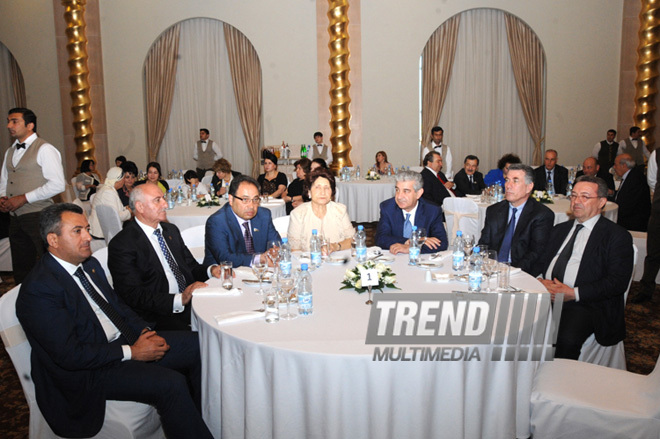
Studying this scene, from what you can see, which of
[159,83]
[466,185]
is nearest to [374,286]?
[466,185]

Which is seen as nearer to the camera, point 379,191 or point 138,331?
point 138,331

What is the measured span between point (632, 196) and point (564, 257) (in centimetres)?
367

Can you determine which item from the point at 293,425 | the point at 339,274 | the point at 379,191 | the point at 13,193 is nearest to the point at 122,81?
the point at 379,191

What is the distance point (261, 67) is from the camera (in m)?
11.8

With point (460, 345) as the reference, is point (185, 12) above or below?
above

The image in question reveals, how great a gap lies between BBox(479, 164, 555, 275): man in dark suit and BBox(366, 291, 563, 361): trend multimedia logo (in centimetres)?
118

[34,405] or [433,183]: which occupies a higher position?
[433,183]

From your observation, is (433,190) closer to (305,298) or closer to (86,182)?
(86,182)

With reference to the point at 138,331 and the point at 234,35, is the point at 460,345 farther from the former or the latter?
the point at 234,35

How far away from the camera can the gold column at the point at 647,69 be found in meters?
11.3

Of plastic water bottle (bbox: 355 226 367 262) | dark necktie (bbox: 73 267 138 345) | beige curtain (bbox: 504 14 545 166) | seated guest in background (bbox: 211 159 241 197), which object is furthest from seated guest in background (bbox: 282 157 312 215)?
beige curtain (bbox: 504 14 545 166)

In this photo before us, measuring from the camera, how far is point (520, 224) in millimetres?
4203

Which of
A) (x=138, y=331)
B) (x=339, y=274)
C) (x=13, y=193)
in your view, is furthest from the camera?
(x=13, y=193)

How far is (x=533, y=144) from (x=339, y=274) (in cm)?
1014
